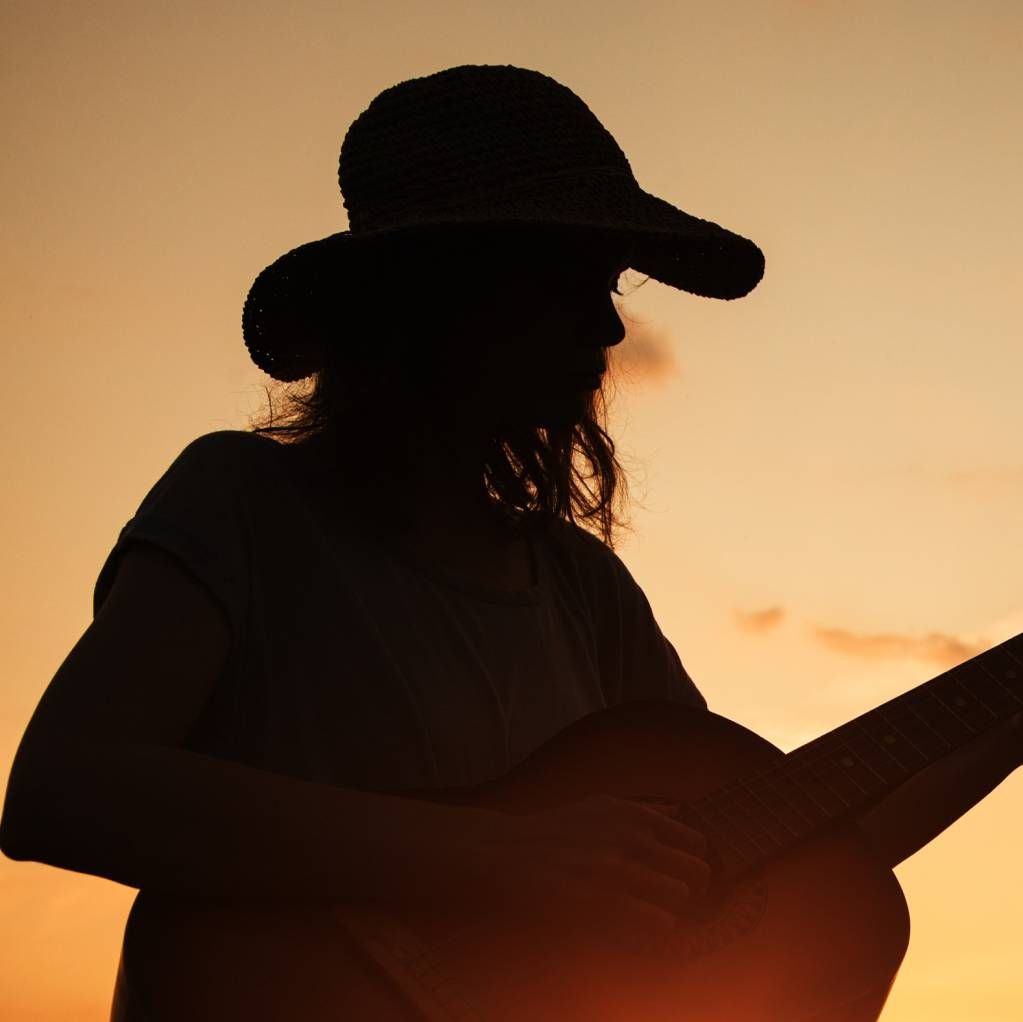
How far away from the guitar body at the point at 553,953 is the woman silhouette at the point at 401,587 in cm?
2

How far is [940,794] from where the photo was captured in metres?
2.19

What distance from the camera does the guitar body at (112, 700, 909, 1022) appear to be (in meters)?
1.66

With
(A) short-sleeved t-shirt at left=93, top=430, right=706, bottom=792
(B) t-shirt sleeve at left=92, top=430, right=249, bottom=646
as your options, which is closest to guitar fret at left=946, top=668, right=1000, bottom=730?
(A) short-sleeved t-shirt at left=93, top=430, right=706, bottom=792

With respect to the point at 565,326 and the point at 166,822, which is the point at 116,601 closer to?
the point at 166,822

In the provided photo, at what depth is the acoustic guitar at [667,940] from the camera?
5.46ft

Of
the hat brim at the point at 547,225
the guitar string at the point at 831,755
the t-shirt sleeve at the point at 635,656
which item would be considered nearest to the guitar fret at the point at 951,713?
the guitar string at the point at 831,755

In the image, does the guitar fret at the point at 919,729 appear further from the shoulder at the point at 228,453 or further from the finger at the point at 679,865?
the shoulder at the point at 228,453

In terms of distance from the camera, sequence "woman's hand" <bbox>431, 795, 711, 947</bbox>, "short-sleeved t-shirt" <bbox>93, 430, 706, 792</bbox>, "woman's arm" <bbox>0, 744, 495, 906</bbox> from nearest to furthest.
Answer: "woman's arm" <bbox>0, 744, 495, 906</bbox>, "woman's hand" <bbox>431, 795, 711, 947</bbox>, "short-sleeved t-shirt" <bbox>93, 430, 706, 792</bbox>

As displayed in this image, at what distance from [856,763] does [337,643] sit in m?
0.82

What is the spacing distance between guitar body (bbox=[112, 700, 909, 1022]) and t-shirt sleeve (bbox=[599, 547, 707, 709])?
1.61 feet

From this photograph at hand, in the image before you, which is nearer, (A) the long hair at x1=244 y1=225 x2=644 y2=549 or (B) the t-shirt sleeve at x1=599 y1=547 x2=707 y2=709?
(A) the long hair at x1=244 y1=225 x2=644 y2=549

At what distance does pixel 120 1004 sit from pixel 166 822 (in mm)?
278

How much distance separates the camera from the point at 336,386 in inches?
94.6

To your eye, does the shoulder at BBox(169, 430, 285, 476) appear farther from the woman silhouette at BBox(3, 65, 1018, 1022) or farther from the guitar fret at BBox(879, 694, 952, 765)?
the guitar fret at BBox(879, 694, 952, 765)
